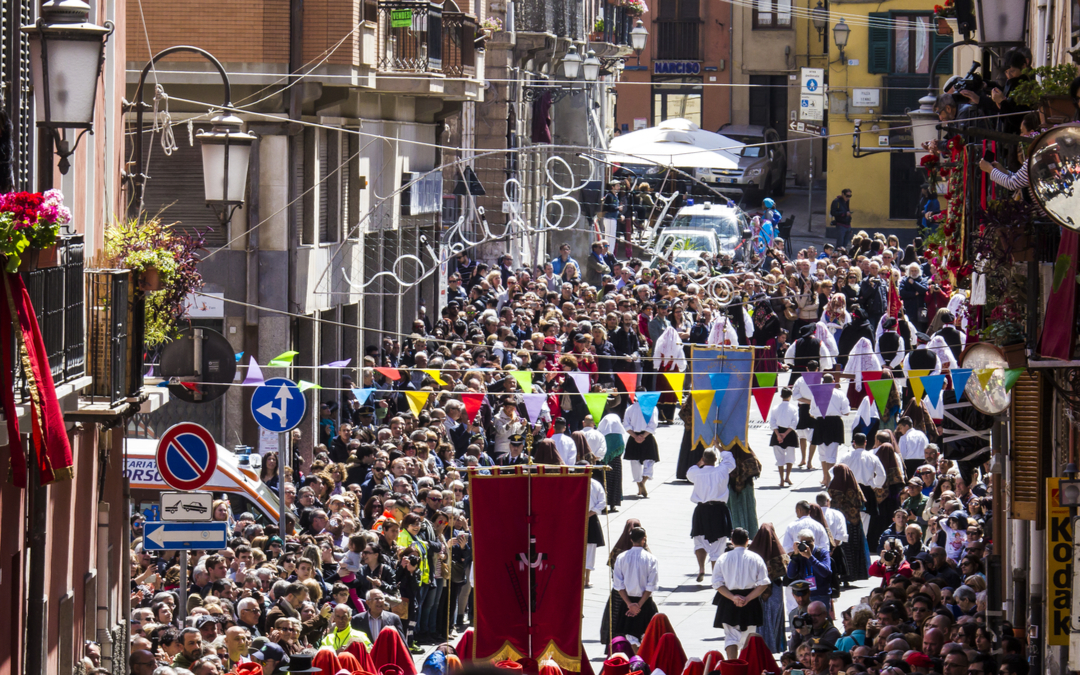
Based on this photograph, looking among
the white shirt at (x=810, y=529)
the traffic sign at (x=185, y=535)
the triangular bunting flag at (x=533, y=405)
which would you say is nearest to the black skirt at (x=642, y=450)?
the triangular bunting flag at (x=533, y=405)

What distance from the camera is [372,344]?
27.8 metres

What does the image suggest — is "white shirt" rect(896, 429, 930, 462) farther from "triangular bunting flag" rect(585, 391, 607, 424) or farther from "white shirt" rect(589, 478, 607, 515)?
"triangular bunting flag" rect(585, 391, 607, 424)

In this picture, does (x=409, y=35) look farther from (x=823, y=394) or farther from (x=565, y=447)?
(x=823, y=394)

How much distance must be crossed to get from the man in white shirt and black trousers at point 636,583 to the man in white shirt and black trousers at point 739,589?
0.65 m

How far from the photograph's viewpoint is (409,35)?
2528cm

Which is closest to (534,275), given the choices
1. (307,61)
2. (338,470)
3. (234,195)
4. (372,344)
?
(372,344)

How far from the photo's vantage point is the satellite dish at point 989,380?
1159 centimetres

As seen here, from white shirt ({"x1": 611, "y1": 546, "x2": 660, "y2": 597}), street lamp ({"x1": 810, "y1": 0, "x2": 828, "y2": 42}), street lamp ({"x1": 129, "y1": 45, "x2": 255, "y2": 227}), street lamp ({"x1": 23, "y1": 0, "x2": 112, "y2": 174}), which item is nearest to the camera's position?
street lamp ({"x1": 23, "y1": 0, "x2": 112, "y2": 174})

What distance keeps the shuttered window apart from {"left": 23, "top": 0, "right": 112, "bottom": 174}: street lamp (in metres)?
6.93

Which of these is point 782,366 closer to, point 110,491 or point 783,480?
point 783,480

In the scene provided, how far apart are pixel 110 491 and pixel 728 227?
83.1 ft

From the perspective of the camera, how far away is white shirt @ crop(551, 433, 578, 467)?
20.5 meters

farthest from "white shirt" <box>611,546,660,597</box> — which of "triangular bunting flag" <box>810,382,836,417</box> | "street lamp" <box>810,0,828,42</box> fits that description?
A: "street lamp" <box>810,0,828,42</box>

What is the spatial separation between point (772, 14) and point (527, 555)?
42273 millimetres
